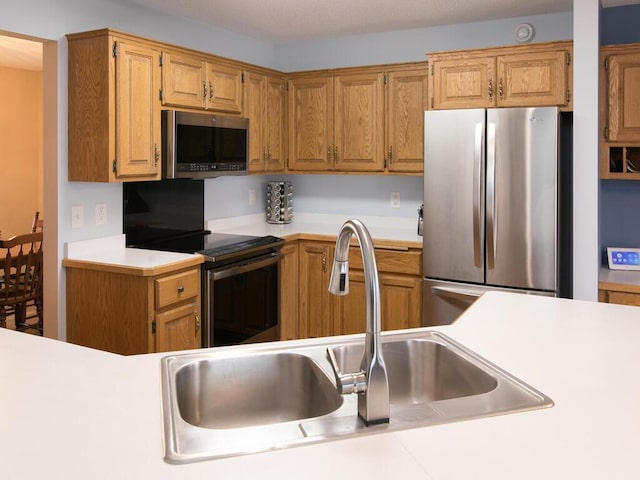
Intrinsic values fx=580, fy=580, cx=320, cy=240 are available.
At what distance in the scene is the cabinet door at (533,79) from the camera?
134 inches

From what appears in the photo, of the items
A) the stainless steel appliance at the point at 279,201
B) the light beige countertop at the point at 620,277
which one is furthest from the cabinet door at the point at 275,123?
the light beige countertop at the point at 620,277

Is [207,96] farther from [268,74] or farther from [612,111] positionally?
[612,111]

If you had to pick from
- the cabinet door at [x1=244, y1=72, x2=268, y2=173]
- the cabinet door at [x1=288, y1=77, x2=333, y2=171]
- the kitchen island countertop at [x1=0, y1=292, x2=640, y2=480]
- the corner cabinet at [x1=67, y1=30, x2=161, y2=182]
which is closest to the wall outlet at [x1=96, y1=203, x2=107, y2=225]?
the corner cabinet at [x1=67, y1=30, x2=161, y2=182]

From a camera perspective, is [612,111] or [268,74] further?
[268,74]

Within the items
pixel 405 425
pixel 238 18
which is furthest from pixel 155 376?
pixel 238 18

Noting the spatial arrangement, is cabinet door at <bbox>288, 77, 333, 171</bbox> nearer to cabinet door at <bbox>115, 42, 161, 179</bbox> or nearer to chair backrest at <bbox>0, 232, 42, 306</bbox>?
cabinet door at <bbox>115, 42, 161, 179</bbox>

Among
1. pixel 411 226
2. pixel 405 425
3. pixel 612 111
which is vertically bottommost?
pixel 405 425

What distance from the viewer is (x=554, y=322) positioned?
1.86 meters

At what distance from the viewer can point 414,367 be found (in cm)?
165

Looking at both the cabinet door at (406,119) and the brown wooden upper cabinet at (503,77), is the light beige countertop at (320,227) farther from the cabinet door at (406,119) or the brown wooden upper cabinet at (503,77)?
the brown wooden upper cabinet at (503,77)

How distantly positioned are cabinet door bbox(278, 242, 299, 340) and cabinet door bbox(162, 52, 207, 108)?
46.9 inches

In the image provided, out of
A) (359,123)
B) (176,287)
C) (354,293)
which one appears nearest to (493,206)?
(354,293)

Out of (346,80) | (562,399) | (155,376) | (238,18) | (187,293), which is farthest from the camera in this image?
(346,80)

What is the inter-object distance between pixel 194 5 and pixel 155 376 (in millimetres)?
2960
